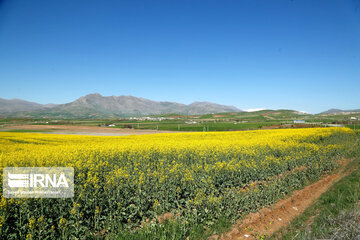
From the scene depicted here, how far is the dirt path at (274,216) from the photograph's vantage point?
5.63 meters

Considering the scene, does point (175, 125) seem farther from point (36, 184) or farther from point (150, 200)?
point (36, 184)

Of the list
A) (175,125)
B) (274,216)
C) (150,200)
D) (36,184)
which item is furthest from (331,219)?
(175,125)

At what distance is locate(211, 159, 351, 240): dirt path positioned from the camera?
5.63m

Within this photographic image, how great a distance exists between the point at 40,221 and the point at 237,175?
7.89 m

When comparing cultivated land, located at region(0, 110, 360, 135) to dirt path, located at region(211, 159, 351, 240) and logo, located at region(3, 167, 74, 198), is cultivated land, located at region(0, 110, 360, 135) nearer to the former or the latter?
dirt path, located at region(211, 159, 351, 240)

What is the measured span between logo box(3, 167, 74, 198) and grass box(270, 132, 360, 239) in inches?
256

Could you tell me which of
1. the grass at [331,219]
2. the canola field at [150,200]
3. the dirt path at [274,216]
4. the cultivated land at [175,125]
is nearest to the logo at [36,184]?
the canola field at [150,200]

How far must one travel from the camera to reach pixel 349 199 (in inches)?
240

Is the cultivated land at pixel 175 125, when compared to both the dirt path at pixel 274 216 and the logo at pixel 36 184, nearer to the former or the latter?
the dirt path at pixel 274 216

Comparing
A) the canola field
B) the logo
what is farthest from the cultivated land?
the logo

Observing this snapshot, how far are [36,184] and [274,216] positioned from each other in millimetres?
8424

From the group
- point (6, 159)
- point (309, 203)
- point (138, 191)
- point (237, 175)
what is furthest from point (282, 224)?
point (6, 159)

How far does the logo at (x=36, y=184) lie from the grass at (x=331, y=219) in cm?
650

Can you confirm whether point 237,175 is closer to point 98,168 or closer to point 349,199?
point 349,199
